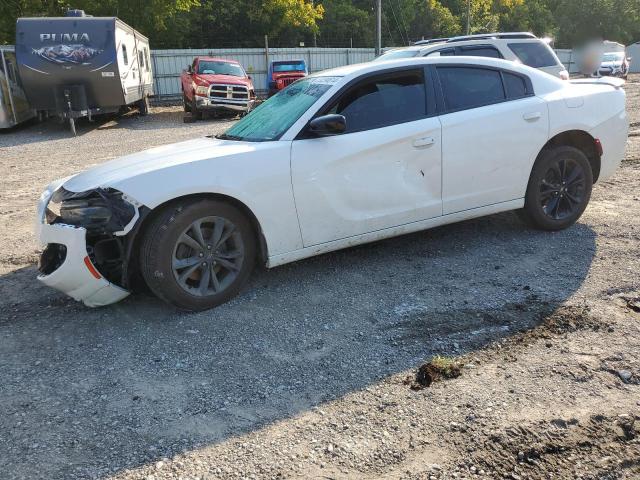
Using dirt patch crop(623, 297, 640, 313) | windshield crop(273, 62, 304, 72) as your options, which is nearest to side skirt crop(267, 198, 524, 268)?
dirt patch crop(623, 297, 640, 313)

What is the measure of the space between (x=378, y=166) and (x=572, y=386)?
2.14m

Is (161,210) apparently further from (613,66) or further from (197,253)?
(613,66)

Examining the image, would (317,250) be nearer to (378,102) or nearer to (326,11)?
(378,102)

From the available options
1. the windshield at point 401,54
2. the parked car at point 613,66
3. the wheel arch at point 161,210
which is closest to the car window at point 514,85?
the wheel arch at point 161,210

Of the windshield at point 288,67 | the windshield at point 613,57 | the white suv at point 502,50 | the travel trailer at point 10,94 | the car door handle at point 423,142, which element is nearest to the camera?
the car door handle at point 423,142

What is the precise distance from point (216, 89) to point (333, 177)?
14.5 metres

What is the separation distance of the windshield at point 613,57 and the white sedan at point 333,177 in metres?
29.0

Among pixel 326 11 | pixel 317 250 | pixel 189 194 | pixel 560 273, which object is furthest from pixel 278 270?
pixel 326 11

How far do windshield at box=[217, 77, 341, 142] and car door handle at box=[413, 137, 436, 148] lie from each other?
81 centimetres

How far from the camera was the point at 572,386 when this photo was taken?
2.94 meters

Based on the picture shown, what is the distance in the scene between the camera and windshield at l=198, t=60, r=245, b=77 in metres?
18.2

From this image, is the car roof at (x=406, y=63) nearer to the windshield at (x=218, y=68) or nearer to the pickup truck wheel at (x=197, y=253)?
the pickup truck wheel at (x=197, y=253)

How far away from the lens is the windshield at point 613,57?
29978mm

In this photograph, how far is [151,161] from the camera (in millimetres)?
4055
